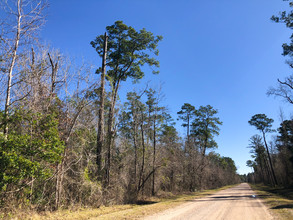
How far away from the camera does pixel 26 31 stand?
7.75 m

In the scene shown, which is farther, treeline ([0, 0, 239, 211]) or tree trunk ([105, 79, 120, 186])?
tree trunk ([105, 79, 120, 186])

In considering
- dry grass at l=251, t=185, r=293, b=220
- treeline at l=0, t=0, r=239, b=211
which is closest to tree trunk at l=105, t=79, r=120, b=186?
treeline at l=0, t=0, r=239, b=211

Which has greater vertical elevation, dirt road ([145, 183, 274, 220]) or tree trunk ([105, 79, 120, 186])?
tree trunk ([105, 79, 120, 186])

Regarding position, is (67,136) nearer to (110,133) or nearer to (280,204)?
(110,133)

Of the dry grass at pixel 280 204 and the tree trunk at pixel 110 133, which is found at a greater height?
the tree trunk at pixel 110 133

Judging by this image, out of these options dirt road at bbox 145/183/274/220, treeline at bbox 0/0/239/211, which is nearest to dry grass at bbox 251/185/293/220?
dirt road at bbox 145/183/274/220

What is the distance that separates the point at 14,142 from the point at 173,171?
833 inches

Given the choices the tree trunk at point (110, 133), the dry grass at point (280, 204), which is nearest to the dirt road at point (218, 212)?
the dry grass at point (280, 204)

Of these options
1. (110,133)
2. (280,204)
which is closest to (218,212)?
(280,204)

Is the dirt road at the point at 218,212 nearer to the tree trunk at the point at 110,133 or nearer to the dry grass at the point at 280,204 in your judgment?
the dry grass at the point at 280,204

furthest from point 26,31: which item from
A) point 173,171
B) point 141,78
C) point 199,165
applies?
point 199,165

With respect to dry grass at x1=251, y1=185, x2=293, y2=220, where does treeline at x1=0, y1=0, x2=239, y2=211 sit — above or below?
above

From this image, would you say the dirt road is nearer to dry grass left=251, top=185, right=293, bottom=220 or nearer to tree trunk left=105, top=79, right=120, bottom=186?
dry grass left=251, top=185, right=293, bottom=220

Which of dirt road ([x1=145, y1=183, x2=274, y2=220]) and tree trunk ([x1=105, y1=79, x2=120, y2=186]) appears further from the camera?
tree trunk ([x1=105, y1=79, x2=120, y2=186])
